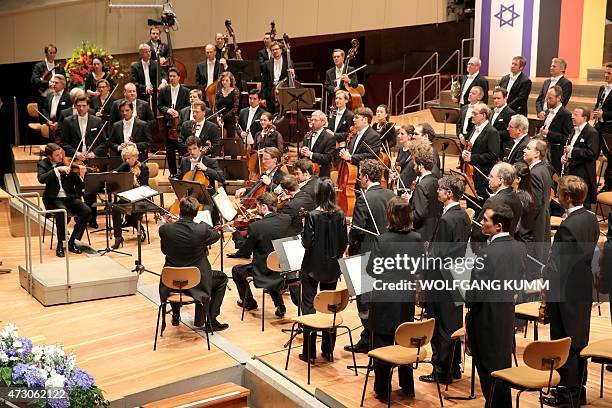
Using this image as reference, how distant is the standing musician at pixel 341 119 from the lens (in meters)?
10.5

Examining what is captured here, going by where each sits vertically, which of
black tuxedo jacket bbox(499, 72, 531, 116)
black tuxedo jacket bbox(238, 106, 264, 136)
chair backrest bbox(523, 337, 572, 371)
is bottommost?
chair backrest bbox(523, 337, 572, 371)

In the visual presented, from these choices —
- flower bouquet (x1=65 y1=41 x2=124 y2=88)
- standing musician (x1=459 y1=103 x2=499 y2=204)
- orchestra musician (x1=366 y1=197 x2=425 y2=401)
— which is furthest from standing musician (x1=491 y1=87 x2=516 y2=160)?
flower bouquet (x1=65 y1=41 x2=124 y2=88)

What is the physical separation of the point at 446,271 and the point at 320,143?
4064mm

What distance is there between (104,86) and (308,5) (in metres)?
4.60

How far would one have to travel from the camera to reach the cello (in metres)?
9.77

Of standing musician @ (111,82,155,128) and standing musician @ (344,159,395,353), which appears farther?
standing musician @ (111,82,155,128)

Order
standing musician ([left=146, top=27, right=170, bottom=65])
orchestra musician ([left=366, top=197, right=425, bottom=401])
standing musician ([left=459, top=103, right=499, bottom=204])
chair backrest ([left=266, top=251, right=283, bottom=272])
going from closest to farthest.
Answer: orchestra musician ([left=366, top=197, right=425, bottom=401]) → chair backrest ([left=266, top=251, right=283, bottom=272]) → standing musician ([left=459, top=103, right=499, bottom=204]) → standing musician ([left=146, top=27, right=170, bottom=65])

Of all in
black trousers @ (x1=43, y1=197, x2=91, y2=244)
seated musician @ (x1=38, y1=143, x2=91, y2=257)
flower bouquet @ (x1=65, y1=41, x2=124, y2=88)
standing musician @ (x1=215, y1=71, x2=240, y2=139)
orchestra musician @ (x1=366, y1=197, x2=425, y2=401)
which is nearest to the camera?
orchestra musician @ (x1=366, y1=197, x2=425, y2=401)

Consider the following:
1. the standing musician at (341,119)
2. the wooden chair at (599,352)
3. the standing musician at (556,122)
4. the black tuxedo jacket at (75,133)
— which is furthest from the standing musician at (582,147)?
the black tuxedo jacket at (75,133)

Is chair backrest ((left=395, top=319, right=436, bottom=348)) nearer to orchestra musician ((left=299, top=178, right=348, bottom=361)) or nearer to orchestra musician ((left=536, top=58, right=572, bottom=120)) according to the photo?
orchestra musician ((left=299, top=178, right=348, bottom=361))

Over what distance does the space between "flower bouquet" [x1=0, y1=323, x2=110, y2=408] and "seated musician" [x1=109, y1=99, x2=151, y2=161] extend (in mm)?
5433

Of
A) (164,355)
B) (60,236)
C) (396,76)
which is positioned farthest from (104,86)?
(396,76)

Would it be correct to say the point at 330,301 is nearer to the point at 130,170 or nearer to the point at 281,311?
the point at 281,311

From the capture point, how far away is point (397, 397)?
6.29m
